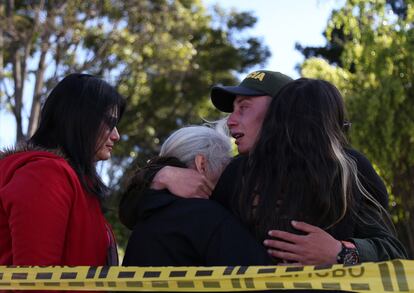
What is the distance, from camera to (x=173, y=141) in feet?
9.61

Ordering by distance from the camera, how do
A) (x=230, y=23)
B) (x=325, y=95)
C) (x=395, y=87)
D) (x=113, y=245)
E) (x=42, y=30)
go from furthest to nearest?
(x=230, y=23) → (x=42, y=30) → (x=395, y=87) → (x=113, y=245) → (x=325, y=95)

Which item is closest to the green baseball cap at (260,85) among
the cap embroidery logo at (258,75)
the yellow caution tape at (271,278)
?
the cap embroidery logo at (258,75)

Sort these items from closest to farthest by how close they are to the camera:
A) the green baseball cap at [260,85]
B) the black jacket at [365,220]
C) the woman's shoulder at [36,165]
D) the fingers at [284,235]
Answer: the fingers at [284,235] → the black jacket at [365,220] → the woman's shoulder at [36,165] → the green baseball cap at [260,85]

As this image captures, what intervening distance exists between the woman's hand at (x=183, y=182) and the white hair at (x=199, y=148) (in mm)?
76

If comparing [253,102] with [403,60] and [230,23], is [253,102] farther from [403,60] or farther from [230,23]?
[230,23]

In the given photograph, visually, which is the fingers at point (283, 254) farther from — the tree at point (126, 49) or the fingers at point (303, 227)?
the tree at point (126, 49)

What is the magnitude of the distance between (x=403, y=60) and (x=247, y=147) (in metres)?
9.97

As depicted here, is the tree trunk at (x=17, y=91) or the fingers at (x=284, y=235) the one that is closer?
the fingers at (x=284, y=235)

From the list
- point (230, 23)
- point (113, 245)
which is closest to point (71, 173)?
point (113, 245)

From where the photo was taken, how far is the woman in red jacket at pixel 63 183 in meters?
2.59

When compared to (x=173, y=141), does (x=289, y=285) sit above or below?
below

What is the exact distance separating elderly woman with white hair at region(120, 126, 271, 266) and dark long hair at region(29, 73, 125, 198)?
0.75 feet

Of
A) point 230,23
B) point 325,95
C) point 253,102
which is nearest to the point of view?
point 325,95

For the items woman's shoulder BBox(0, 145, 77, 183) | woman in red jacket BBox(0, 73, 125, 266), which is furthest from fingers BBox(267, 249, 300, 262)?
woman's shoulder BBox(0, 145, 77, 183)
